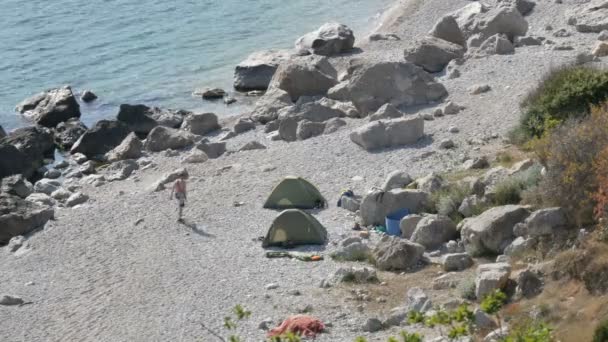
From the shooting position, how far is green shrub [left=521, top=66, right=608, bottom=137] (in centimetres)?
2672

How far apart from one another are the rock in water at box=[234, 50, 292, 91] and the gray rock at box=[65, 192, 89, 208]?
13984 millimetres

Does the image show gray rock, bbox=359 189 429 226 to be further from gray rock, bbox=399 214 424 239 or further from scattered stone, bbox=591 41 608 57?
scattered stone, bbox=591 41 608 57

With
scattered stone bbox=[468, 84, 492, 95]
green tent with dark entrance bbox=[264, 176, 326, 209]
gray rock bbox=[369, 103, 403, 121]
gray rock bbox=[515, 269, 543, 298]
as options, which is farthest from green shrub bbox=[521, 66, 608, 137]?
gray rock bbox=[515, 269, 543, 298]

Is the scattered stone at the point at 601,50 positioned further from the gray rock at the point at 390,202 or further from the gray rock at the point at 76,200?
the gray rock at the point at 76,200

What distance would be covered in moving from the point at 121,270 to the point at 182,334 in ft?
17.3

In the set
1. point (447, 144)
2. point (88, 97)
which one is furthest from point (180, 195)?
point (88, 97)

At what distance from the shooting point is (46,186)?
118ft


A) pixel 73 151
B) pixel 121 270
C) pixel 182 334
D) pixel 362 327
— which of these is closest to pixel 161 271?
pixel 121 270

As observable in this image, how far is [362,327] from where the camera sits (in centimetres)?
1966

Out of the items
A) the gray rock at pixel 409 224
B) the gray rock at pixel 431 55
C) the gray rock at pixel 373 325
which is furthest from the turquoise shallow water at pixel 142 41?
the gray rock at pixel 373 325

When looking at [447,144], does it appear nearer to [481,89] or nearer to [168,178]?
[481,89]

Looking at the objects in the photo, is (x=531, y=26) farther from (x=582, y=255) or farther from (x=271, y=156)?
(x=582, y=255)

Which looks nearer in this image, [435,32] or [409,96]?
[409,96]

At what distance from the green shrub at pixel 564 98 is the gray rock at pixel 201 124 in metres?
14.6
